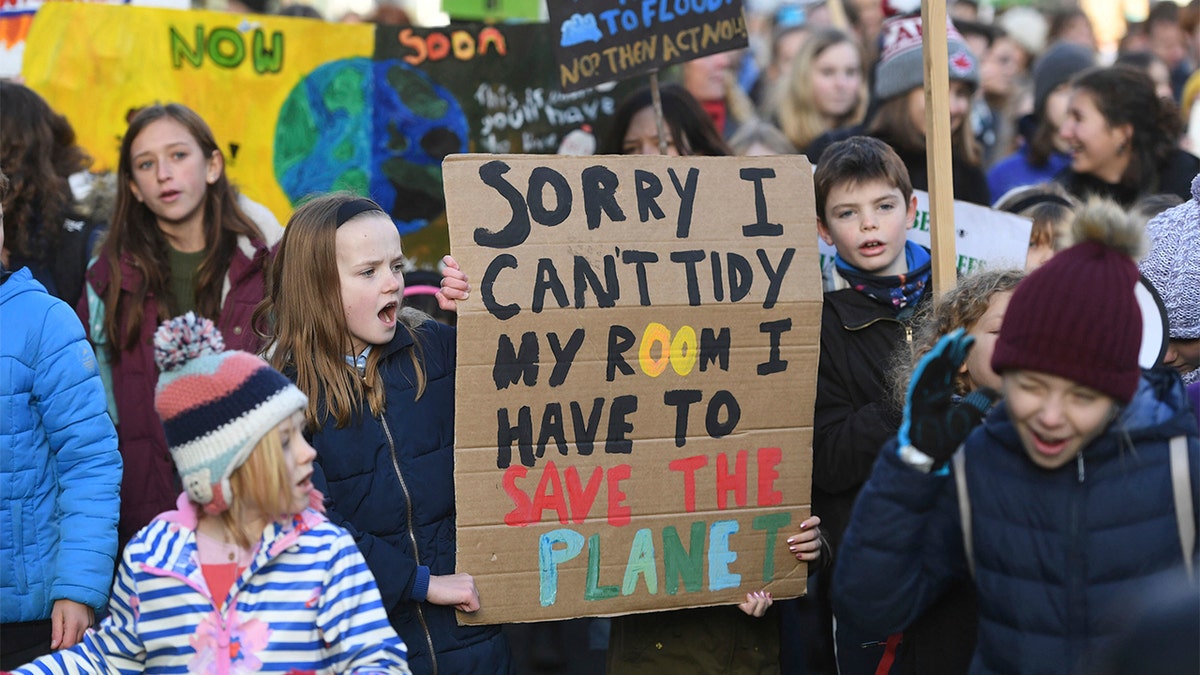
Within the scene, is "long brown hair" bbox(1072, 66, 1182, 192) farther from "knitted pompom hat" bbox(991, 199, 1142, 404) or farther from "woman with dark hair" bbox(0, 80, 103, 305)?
"woman with dark hair" bbox(0, 80, 103, 305)

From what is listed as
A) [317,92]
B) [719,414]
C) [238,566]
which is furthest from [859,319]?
[317,92]

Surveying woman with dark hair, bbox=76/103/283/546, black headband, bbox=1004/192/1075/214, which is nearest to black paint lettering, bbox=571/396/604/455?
woman with dark hair, bbox=76/103/283/546

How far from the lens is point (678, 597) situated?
3.38 metres

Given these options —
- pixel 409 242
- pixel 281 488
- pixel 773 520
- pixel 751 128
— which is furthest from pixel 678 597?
pixel 751 128

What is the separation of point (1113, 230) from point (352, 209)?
1772mm

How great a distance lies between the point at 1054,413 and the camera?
8.18 ft

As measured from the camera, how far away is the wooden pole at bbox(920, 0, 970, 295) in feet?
12.0

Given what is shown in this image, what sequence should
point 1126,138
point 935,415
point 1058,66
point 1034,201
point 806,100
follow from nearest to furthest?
point 935,415, point 1034,201, point 1126,138, point 806,100, point 1058,66

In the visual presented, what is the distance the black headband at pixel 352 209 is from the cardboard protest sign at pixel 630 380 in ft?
0.86

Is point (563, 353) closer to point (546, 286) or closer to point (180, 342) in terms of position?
point (546, 286)

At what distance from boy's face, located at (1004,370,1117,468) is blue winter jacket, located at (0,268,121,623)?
2.12 meters

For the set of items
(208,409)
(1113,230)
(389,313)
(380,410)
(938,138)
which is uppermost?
(938,138)

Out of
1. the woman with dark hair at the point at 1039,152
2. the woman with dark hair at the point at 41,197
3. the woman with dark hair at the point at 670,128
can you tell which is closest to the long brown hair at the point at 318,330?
the woman with dark hair at the point at 41,197

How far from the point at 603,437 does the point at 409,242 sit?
118 inches
